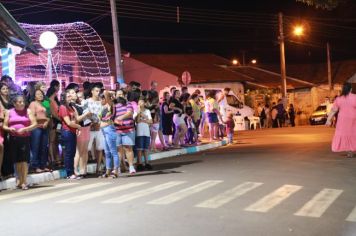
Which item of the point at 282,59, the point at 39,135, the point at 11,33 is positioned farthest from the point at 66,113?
the point at 282,59

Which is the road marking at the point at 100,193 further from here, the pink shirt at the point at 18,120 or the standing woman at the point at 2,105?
the standing woman at the point at 2,105

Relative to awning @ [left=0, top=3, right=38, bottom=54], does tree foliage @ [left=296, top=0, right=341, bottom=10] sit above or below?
above

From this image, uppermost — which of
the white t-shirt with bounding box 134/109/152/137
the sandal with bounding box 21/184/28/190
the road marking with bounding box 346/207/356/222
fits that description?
the white t-shirt with bounding box 134/109/152/137

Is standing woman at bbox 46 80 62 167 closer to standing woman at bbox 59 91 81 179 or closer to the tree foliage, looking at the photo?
standing woman at bbox 59 91 81 179

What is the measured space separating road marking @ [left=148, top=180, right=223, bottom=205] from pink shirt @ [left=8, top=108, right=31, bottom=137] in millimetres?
3508

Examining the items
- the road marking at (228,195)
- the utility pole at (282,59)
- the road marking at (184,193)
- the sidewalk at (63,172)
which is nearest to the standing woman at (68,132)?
the sidewalk at (63,172)

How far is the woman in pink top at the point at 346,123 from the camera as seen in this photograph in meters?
13.3

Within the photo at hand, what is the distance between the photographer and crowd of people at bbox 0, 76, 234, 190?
1032 centimetres

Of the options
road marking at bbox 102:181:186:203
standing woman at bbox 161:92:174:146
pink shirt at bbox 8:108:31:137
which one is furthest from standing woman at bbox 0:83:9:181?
standing woman at bbox 161:92:174:146

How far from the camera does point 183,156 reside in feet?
51.3

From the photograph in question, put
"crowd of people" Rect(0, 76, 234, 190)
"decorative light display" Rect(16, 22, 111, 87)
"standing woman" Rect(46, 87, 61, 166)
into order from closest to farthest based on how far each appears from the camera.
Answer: "crowd of people" Rect(0, 76, 234, 190), "standing woman" Rect(46, 87, 61, 166), "decorative light display" Rect(16, 22, 111, 87)

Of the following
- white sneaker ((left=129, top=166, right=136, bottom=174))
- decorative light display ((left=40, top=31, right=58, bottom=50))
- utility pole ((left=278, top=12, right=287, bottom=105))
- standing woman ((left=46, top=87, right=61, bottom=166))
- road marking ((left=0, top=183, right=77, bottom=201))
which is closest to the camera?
road marking ((left=0, top=183, right=77, bottom=201))

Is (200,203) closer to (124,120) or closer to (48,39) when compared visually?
(124,120)

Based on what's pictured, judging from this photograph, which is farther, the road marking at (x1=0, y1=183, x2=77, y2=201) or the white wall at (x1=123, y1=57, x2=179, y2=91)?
the white wall at (x1=123, y1=57, x2=179, y2=91)
